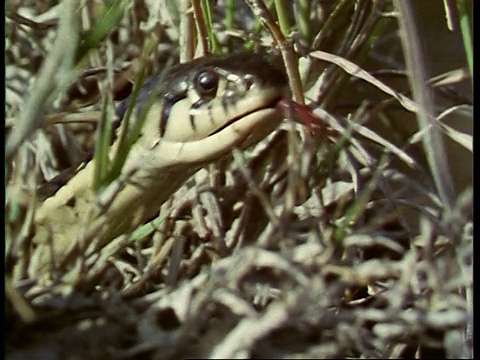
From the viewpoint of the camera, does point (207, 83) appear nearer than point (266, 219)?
Yes

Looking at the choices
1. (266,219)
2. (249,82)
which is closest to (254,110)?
(249,82)

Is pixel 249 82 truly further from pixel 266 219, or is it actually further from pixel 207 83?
pixel 266 219

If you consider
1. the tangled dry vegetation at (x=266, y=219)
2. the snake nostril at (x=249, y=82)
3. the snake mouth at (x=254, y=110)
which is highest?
the snake nostril at (x=249, y=82)

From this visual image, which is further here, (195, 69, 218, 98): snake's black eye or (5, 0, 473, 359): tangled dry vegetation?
(195, 69, 218, 98): snake's black eye

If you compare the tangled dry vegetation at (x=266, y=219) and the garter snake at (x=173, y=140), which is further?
the garter snake at (x=173, y=140)

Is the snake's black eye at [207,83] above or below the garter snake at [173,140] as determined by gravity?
above

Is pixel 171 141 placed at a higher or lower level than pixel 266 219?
higher
